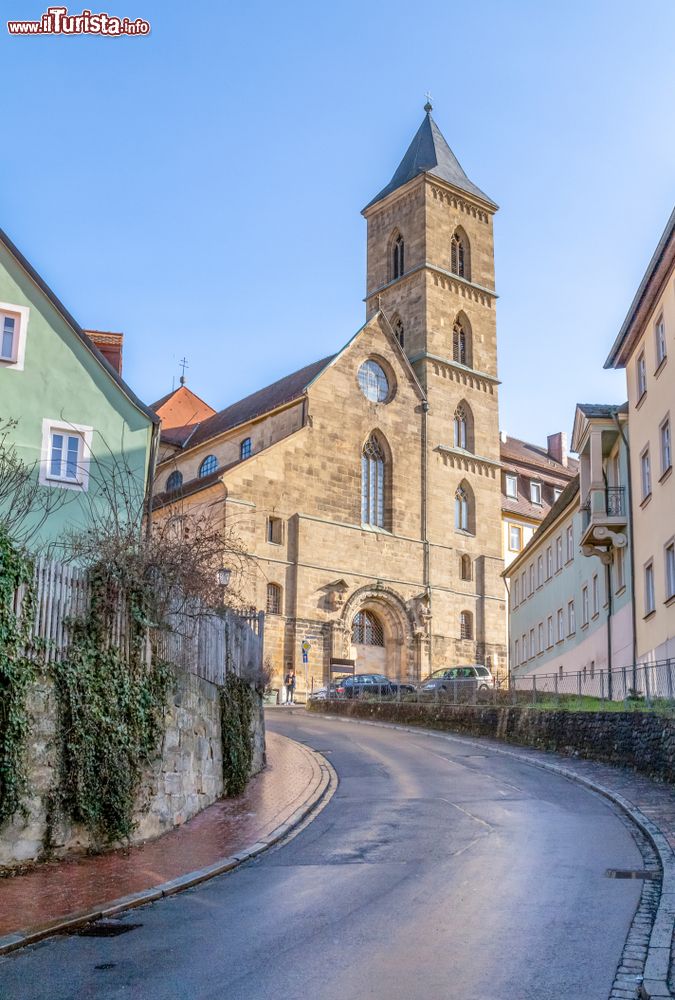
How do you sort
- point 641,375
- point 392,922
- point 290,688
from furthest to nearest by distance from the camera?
1. point 290,688
2. point 641,375
3. point 392,922

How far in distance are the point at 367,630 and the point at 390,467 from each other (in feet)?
27.3

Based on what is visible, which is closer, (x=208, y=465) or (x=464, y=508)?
(x=464, y=508)

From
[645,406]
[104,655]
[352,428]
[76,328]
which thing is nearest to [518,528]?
[352,428]

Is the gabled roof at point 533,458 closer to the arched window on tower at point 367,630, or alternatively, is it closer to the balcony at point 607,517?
the arched window on tower at point 367,630

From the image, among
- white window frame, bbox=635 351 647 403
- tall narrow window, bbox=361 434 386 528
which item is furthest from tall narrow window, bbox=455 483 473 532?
white window frame, bbox=635 351 647 403

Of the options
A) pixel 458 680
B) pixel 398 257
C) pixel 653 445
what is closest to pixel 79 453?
pixel 653 445

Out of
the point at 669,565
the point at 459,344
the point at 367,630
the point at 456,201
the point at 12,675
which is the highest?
the point at 456,201

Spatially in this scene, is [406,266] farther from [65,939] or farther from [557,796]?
[65,939]

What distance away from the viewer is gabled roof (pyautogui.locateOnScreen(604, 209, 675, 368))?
24297mm

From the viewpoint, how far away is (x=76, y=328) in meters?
24.9

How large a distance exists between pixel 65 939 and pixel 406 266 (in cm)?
5706

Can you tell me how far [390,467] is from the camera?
2185 inches

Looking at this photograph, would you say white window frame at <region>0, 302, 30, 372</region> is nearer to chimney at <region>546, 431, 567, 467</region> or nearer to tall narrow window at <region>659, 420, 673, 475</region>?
tall narrow window at <region>659, 420, 673, 475</region>

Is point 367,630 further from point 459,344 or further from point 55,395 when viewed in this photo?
point 55,395
